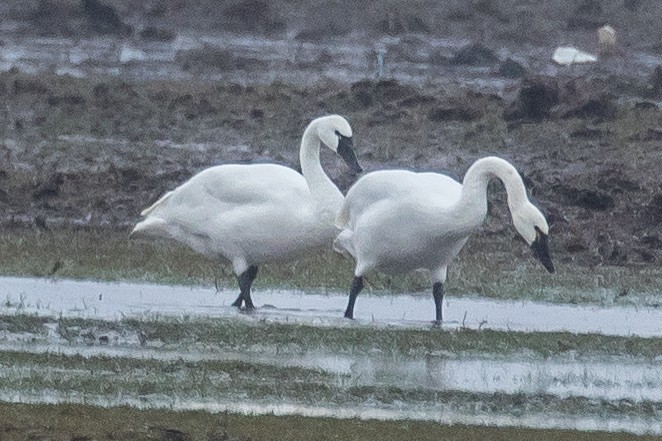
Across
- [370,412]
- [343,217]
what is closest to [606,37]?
[343,217]

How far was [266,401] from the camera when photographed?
1164 centimetres

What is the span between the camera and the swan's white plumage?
16719 mm

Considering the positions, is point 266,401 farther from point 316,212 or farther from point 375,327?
point 316,212

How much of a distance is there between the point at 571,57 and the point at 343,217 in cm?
2247

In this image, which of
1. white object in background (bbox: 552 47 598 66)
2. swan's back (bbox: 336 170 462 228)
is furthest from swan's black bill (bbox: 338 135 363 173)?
white object in background (bbox: 552 47 598 66)

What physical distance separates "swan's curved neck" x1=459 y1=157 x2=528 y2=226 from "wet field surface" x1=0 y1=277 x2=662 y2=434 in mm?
847

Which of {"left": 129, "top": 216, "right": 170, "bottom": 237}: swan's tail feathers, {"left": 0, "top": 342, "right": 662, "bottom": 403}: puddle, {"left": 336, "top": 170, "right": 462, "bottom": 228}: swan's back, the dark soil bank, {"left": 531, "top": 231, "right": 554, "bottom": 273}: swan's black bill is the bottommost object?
{"left": 0, "top": 342, "right": 662, "bottom": 403}: puddle

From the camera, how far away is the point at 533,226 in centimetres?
1595

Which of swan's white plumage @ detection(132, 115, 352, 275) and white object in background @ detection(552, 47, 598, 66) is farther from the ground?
white object in background @ detection(552, 47, 598, 66)

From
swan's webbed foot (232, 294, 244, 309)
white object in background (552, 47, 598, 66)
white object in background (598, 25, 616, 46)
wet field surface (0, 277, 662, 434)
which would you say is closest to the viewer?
wet field surface (0, 277, 662, 434)

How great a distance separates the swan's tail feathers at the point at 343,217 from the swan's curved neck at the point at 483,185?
1.08 m

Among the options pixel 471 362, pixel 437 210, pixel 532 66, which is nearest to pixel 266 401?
pixel 471 362

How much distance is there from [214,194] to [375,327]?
110 inches

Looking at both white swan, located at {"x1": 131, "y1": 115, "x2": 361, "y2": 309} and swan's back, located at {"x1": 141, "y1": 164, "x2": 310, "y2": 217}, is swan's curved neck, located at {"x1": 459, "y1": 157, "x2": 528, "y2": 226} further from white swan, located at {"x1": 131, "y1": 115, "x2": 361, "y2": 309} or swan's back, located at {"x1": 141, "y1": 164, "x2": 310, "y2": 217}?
swan's back, located at {"x1": 141, "y1": 164, "x2": 310, "y2": 217}
